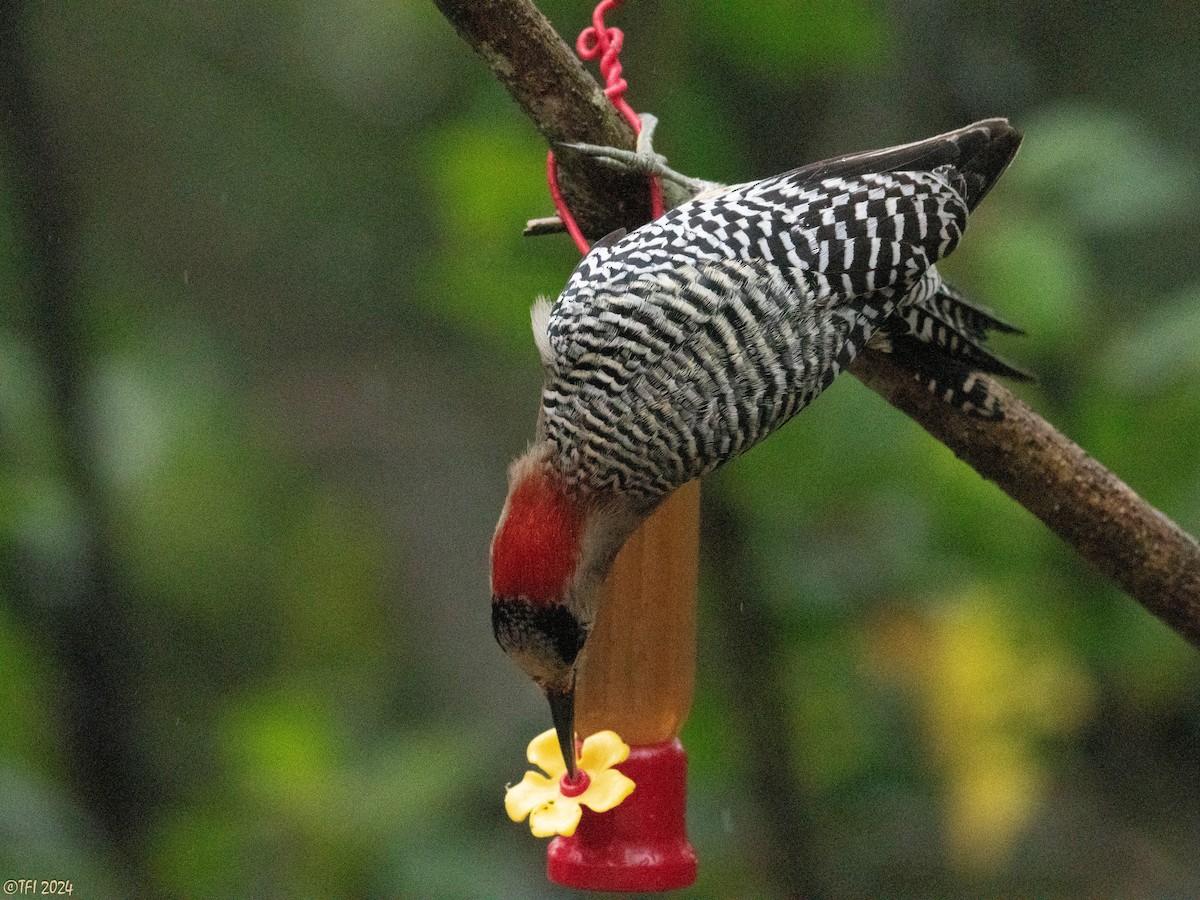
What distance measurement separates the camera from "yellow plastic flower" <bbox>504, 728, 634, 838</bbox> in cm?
220

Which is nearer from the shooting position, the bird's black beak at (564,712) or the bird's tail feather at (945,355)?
the bird's black beak at (564,712)

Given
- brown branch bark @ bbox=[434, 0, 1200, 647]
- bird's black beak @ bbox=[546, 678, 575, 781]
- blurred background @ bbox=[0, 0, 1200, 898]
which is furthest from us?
blurred background @ bbox=[0, 0, 1200, 898]

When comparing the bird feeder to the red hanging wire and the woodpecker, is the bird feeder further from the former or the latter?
the red hanging wire

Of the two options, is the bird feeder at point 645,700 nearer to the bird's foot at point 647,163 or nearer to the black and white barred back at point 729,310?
the black and white barred back at point 729,310

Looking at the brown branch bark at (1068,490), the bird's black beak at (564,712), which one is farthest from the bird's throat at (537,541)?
the brown branch bark at (1068,490)

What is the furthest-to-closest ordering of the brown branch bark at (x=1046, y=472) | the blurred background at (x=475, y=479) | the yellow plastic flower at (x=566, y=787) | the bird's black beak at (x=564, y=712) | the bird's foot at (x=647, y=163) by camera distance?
the blurred background at (x=475, y=479) → the brown branch bark at (x=1046, y=472) → the bird's foot at (x=647, y=163) → the bird's black beak at (x=564, y=712) → the yellow plastic flower at (x=566, y=787)

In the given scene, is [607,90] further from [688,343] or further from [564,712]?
[564,712]

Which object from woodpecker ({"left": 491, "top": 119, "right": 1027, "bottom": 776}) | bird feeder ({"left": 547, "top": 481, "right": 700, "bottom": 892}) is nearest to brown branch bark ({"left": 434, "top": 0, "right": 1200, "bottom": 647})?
woodpecker ({"left": 491, "top": 119, "right": 1027, "bottom": 776})

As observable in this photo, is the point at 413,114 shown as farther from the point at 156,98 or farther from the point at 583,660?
the point at 583,660

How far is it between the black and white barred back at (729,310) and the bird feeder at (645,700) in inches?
9.8

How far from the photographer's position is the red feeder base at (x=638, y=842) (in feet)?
7.83

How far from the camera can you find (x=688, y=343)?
240 centimetres

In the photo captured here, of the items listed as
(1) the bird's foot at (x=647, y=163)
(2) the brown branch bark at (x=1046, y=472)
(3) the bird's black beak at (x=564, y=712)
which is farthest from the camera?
(2) the brown branch bark at (x=1046, y=472)

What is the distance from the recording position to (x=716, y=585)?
13.8 feet
